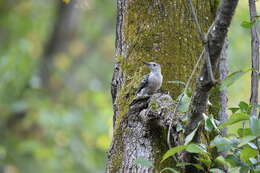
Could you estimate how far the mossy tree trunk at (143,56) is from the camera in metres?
3.72

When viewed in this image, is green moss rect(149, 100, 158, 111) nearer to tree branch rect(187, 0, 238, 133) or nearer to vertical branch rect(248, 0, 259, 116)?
vertical branch rect(248, 0, 259, 116)

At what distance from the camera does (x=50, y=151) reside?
13.0 m

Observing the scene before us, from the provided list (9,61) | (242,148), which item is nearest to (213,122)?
(242,148)

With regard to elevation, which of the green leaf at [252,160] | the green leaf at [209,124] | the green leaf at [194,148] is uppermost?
the green leaf at [209,124]

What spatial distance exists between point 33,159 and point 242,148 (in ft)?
38.4

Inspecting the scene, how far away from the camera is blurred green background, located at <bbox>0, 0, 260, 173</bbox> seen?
39.4 ft

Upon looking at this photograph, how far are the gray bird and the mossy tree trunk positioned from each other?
0.05 meters

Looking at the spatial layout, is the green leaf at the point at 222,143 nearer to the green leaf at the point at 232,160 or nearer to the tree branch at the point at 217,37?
the green leaf at the point at 232,160

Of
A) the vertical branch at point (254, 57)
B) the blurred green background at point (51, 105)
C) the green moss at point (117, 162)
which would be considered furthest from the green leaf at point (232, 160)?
the blurred green background at point (51, 105)

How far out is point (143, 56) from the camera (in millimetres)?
4113

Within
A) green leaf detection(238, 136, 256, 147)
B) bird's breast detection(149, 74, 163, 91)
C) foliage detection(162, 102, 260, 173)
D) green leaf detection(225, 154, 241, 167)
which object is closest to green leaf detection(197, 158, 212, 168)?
foliage detection(162, 102, 260, 173)

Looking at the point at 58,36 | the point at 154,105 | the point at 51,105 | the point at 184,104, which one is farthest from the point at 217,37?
the point at 58,36

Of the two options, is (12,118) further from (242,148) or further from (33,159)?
(242,148)

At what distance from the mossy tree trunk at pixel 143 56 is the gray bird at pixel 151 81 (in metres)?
0.05
